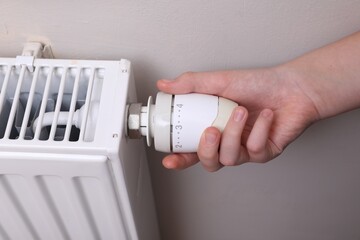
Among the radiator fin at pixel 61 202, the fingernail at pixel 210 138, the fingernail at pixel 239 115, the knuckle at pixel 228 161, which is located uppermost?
the fingernail at pixel 239 115

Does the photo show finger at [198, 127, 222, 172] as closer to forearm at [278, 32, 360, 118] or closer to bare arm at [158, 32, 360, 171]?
bare arm at [158, 32, 360, 171]

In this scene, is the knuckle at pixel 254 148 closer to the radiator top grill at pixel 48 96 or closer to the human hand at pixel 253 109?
the human hand at pixel 253 109

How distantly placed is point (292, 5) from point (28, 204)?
1.13ft

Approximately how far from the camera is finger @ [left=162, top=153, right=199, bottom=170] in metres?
0.43

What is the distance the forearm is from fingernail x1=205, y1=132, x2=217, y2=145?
14cm

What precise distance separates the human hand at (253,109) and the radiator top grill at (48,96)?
3.0 inches

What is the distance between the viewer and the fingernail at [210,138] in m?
0.37

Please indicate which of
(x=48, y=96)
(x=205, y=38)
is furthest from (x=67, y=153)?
(x=205, y=38)

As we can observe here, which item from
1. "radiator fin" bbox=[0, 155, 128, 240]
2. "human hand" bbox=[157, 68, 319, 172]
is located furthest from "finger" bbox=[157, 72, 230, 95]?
"radiator fin" bbox=[0, 155, 128, 240]

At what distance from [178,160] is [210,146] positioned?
A: 0.21 ft

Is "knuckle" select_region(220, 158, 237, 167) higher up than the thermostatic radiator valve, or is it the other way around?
the thermostatic radiator valve

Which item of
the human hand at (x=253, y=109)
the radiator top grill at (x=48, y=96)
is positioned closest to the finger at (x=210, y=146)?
the human hand at (x=253, y=109)

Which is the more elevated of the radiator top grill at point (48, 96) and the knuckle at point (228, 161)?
the radiator top grill at point (48, 96)

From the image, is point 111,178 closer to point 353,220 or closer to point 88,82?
point 88,82
